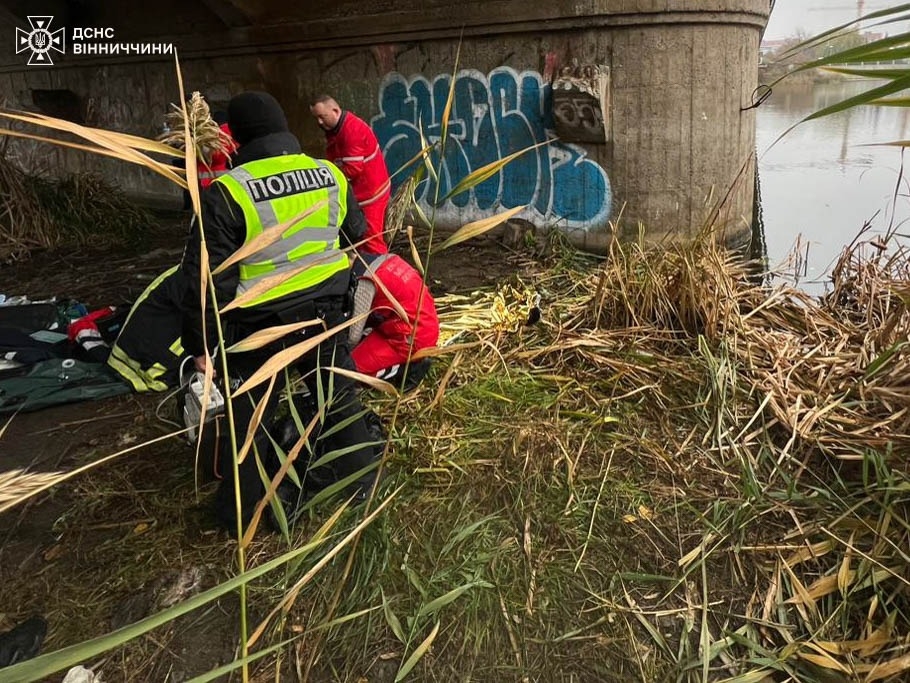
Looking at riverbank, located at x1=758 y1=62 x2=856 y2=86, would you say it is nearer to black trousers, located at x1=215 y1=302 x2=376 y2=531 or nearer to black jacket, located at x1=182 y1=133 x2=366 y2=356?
black jacket, located at x1=182 y1=133 x2=366 y2=356

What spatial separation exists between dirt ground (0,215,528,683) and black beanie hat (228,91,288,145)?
5.80ft

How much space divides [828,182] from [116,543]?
1098 centimetres

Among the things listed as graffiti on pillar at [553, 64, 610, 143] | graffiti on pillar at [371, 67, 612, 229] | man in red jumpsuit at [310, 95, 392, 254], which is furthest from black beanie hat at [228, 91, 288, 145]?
graffiti on pillar at [553, 64, 610, 143]

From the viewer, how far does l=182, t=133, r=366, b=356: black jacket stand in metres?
2.62

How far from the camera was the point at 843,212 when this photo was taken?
874cm

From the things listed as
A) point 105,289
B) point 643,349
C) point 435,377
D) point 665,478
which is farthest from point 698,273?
point 105,289

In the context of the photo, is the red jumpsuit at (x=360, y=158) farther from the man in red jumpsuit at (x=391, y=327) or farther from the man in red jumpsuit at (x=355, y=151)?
the man in red jumpsuit at (x=391, y=327)

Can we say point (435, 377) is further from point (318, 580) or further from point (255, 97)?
point (255, 97)

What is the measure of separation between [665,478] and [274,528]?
1885mm

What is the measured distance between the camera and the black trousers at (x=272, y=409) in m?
2.89

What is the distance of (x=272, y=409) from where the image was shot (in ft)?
9.82

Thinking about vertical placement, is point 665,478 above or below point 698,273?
below

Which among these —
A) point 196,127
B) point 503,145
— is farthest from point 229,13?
point 196,127
